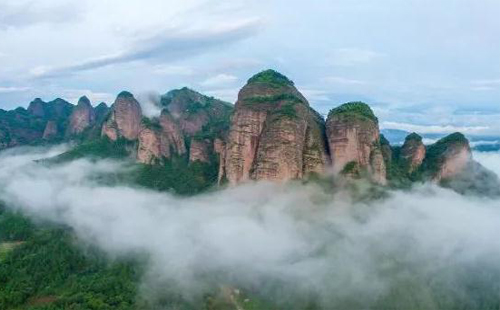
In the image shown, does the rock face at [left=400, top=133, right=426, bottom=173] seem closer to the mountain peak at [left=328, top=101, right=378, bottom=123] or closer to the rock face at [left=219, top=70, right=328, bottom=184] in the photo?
the mountain peak at [left=328, top=101, right=378, bottom=123]

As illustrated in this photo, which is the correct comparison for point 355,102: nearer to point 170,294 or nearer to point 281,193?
point 281,193

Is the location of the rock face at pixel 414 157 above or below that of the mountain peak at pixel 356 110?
below

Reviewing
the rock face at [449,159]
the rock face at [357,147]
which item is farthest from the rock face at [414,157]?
the rock face at [357,147]

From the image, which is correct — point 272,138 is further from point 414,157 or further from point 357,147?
point 414,157

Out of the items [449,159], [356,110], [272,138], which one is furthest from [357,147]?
[449,159]

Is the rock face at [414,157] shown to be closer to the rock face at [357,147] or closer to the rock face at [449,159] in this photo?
the rock face at [449,159]

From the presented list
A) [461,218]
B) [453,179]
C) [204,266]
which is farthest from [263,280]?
[453,179]
